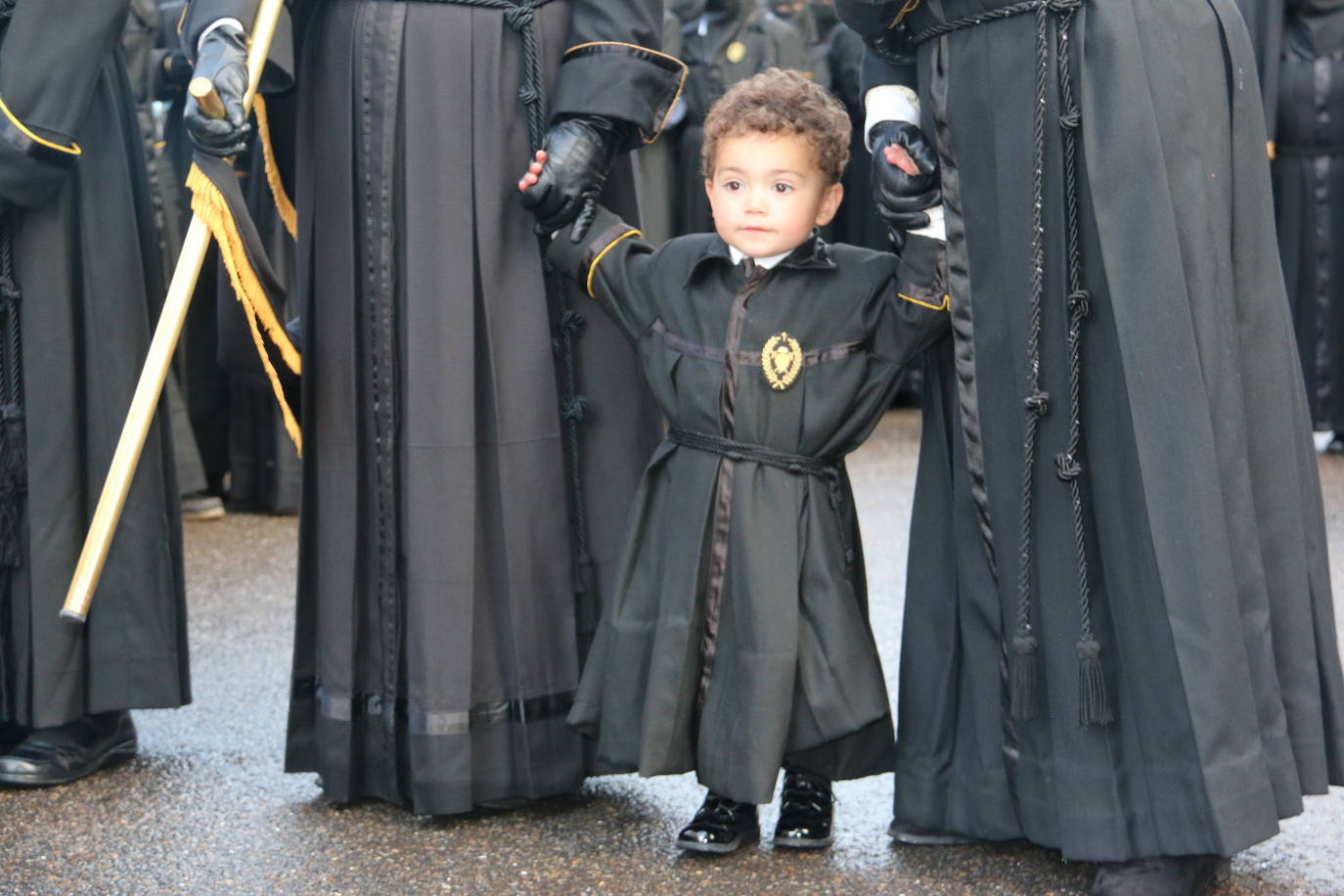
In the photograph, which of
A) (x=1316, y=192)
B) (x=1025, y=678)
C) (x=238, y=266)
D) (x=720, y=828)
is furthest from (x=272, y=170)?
(x=1316, y=192)

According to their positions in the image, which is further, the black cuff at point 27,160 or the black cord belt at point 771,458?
the black cuff at point 27,160

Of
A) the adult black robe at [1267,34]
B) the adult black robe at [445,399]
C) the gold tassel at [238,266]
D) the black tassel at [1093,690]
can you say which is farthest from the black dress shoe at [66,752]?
the adult black robe at [1267,34]

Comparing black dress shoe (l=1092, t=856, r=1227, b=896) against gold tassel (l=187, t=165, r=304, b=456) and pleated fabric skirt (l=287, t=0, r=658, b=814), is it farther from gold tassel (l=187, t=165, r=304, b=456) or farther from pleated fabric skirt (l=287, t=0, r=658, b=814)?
gold tassel (l=187, t=165, r=304, b=456)

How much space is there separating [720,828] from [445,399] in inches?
32.6

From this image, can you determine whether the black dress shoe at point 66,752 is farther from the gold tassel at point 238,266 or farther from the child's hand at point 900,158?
the child's hand at point 900,158

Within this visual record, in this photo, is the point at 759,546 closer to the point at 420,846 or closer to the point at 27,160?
the point at 420,846

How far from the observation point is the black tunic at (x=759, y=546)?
2.77m

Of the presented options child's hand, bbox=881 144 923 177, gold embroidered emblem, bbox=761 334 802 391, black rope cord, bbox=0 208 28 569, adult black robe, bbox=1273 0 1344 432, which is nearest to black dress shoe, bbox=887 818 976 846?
gold embroidered emblem, bbox=761 334 802 391

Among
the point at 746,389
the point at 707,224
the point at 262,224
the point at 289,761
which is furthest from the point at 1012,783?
the point at 707,224

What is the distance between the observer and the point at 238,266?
2.97 m

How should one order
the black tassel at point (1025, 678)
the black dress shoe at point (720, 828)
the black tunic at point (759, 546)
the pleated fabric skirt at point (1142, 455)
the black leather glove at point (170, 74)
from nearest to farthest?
the pleated fabric skirt at point (1142, 455) → the black tassel at point (1025, 678) → the black tunic at point (759, 546) → the black dress shoe at point (720, 828) → the black leather glove at point (170, 74)

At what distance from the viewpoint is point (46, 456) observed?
325cm

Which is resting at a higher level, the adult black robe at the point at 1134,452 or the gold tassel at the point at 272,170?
the gold tassel at the point at 272,170

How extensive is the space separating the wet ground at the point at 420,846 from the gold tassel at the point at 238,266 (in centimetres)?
78
